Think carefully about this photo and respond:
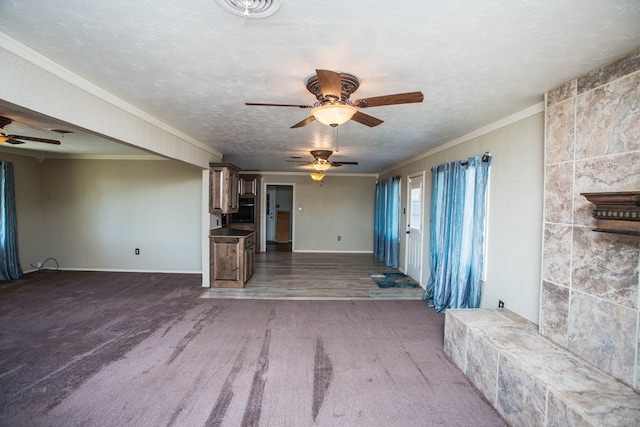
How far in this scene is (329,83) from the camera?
1.77m

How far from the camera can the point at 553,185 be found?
7.79ft

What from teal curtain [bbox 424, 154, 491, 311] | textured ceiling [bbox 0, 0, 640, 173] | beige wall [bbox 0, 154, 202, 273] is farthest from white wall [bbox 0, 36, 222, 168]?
teal curtain [bbox 424, 154, 491, 311]

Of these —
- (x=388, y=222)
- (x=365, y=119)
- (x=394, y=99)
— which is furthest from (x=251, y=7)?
(x=388, y=222)

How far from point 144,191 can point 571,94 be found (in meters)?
6.74

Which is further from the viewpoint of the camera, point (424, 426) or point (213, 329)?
point (213, 329)

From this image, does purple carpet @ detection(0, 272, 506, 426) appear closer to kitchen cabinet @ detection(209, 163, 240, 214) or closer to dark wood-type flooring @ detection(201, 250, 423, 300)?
dark wood-type flooring @ detection(201, 250, 423, 300)

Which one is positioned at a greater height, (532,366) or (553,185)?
(553,185)

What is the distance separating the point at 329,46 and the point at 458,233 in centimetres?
293

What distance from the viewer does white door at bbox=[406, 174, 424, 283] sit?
221 inches

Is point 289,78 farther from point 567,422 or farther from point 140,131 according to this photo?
point 567,422

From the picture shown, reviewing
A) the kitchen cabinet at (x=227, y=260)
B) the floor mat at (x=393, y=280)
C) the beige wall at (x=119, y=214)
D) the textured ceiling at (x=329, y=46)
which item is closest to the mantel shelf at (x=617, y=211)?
the textured ceiling at (x=329, y=46)

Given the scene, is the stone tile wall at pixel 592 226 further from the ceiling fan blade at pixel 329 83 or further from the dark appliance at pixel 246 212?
the dark appliance at pixel 246 212

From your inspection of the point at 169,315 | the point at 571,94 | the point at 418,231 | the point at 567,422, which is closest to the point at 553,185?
the point at 571,94

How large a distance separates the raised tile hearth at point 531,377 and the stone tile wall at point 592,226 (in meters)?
0.14
